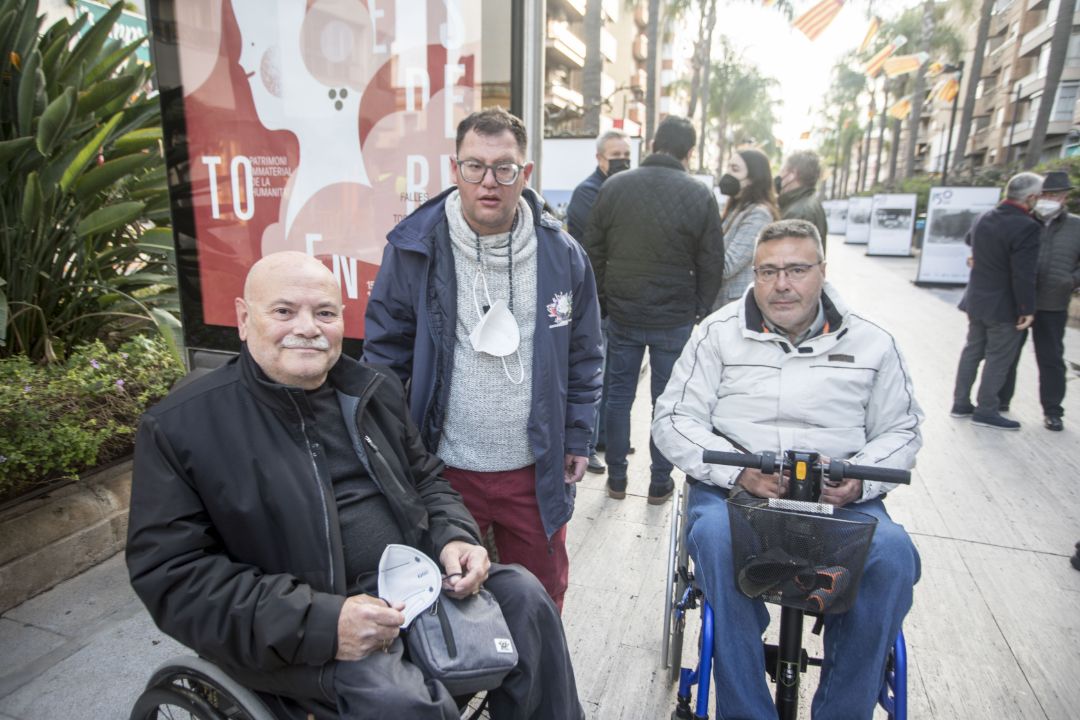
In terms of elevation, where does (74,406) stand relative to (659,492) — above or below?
above

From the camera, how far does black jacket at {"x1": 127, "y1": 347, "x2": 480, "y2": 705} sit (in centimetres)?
147

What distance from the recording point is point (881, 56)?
18.3m

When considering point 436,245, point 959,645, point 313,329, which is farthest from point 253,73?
point 959,645

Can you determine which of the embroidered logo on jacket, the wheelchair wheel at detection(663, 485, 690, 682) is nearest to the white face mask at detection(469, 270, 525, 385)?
the embroidered logo on jacket

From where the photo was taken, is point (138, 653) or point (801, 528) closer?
point (801, 528)

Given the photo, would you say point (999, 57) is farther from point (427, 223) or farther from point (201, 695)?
point (201, 695)

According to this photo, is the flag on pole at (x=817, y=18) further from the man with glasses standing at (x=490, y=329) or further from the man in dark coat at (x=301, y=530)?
the man in dark coat at (x=301, y=530)

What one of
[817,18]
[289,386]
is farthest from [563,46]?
[289,386]

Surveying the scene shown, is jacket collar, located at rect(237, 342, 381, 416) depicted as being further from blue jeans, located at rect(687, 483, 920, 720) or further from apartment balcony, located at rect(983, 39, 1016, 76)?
apartment balcony, located at rect(983, 39, 1016, 76)

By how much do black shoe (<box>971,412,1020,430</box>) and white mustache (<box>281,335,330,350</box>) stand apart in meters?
5.56

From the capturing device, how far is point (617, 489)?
409 centimetres

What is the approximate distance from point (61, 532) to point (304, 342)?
2165 millimetres

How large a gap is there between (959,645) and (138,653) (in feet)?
10.8

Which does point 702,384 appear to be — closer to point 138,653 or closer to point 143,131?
point 138,653
